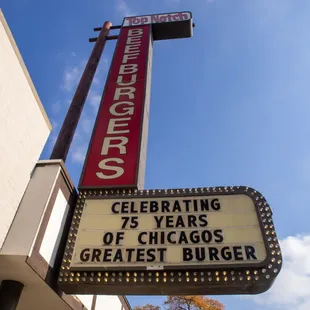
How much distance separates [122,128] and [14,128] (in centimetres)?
277

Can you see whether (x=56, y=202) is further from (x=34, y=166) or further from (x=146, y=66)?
(x=146, y=66)

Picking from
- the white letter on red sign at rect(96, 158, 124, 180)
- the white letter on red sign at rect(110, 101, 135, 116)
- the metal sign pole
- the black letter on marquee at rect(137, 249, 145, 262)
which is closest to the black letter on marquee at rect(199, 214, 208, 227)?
the black letter on marquee at rect(137, 249, 145, 262)

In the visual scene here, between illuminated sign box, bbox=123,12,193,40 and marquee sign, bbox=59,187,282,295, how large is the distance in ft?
31.0

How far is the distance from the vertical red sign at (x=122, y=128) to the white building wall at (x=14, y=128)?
4.20 feet

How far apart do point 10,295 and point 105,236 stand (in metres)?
1.78

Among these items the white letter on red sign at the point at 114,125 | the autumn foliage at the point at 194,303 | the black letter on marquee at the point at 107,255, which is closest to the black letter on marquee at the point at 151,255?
the black letter on marquee at the point at 107,255

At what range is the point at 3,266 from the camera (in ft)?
15.9

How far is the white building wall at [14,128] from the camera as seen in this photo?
5113mm

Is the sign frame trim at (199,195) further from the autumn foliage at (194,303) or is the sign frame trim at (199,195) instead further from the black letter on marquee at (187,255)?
the autumn foliage at (194,303)

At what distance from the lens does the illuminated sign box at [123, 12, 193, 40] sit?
43.5 feet

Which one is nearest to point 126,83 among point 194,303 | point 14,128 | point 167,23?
point 14,128

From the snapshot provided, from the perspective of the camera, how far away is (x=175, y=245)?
5.11m

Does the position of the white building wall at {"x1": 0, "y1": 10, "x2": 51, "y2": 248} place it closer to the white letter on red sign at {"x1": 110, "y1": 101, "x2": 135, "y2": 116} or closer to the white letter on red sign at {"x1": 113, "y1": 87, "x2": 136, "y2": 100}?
the white letter on red sign at {"x1": 110, "y1": 101, "x2": 135, "y2": 116}

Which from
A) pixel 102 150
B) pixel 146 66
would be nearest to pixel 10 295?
pixel 102 150
